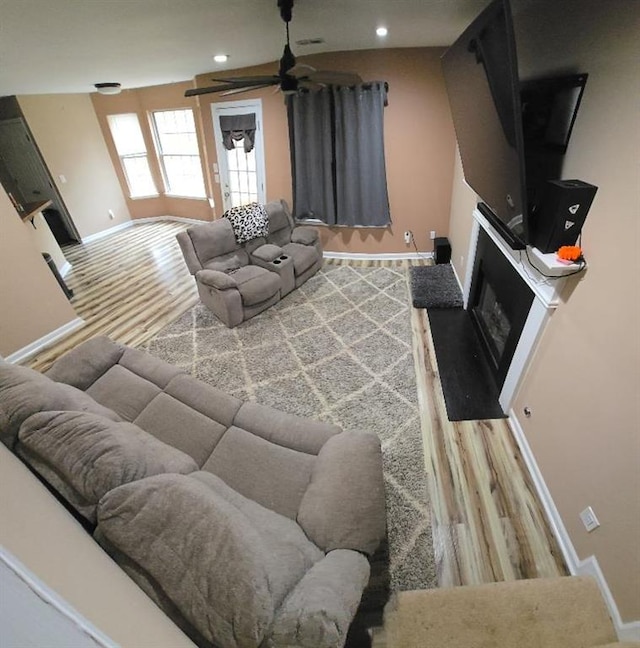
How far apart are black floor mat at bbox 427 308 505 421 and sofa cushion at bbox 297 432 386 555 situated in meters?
1.15

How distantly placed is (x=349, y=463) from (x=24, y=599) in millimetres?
1194

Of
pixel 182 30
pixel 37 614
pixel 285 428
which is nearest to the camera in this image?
pixel 37 614

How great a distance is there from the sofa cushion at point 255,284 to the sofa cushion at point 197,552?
7.65 ft

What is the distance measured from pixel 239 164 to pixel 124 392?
4.20m

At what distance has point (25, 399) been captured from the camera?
4.35ft

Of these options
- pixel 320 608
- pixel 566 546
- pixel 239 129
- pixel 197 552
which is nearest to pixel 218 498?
pixel 197 552

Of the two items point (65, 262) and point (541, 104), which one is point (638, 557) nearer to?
point (541, 104)

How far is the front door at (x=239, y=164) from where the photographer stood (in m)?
4.42

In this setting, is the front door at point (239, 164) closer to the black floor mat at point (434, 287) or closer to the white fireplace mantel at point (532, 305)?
the black floor mat at point (434, 287)

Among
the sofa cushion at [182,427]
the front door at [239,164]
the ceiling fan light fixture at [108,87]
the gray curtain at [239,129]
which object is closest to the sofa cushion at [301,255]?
the front door at [239,164]

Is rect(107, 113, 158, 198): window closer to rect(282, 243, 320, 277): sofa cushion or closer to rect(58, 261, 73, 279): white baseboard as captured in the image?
rect(58, 261, 73, 279): white baseboard

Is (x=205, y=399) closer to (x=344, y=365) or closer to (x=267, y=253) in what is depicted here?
(x=344, y=365)

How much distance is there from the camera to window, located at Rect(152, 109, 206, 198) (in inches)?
232

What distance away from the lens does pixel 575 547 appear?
1489mm
